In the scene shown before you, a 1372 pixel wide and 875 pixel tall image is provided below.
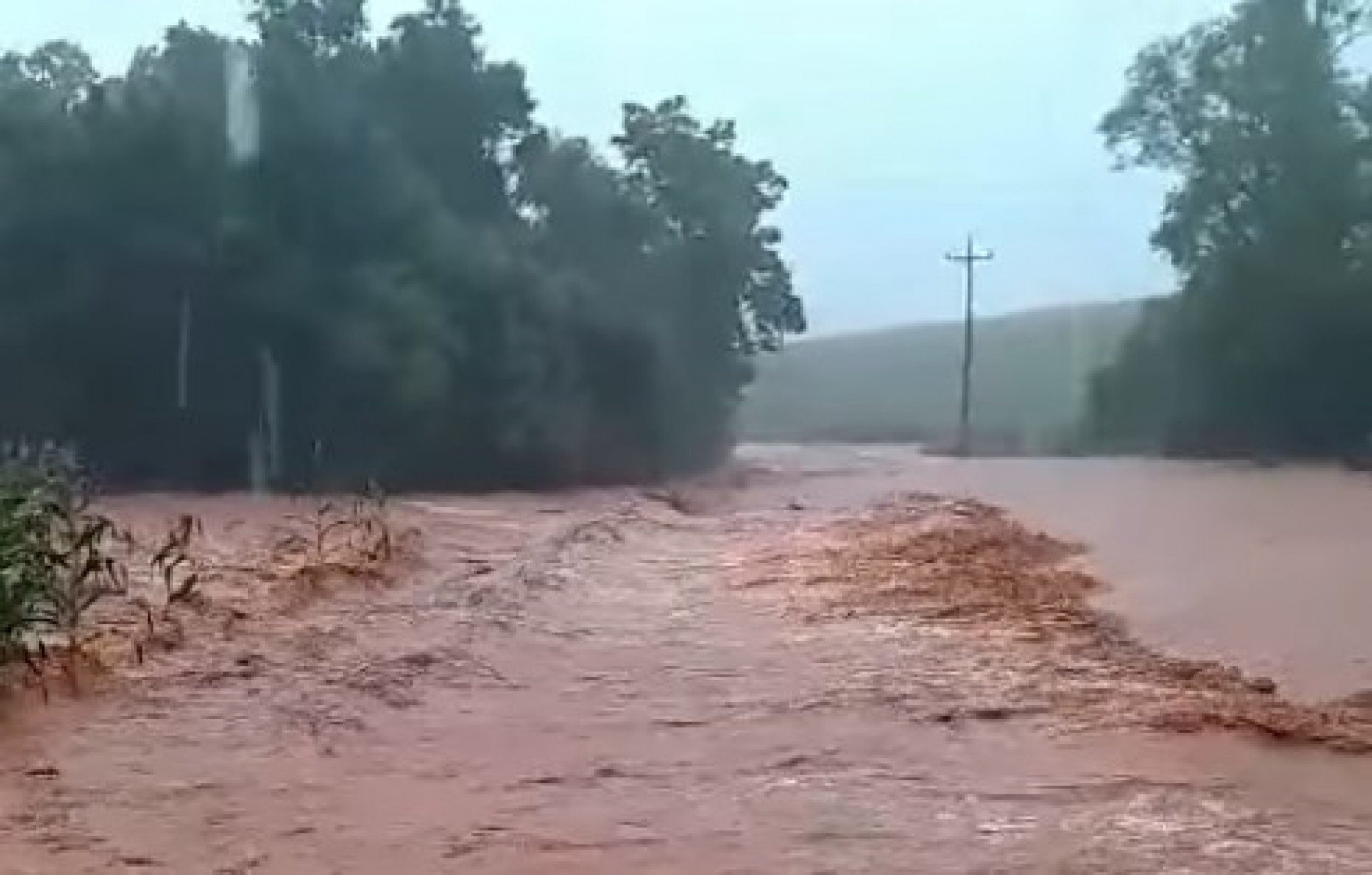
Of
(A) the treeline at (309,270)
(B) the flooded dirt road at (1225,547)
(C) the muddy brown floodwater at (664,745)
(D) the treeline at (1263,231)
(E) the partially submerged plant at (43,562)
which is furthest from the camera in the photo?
(D) the treeline at (1263,231)

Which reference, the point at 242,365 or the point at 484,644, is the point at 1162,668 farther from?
the point at 242,365

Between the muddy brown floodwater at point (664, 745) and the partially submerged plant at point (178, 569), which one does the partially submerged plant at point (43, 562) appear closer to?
the muddy brown floodwater at point (664, 745)

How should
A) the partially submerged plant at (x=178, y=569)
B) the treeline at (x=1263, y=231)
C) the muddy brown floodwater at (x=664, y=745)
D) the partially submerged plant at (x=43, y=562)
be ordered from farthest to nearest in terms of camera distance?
1. the treeline at (x=1263, y=231)
2. the partially submerged plant at (x=178, y=569)
3. the partially submerged plant at (x=43, y=562)
4. the muddy brown floodwater at (x=664, y=745)

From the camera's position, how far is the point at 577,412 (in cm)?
3775

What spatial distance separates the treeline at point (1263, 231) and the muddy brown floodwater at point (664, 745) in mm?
24028

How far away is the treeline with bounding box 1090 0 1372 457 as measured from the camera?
40688mm

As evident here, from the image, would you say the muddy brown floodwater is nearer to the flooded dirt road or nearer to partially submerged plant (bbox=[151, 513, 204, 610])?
the flooded dirt road

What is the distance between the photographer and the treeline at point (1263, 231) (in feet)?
133

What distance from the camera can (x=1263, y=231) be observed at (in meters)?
41.6

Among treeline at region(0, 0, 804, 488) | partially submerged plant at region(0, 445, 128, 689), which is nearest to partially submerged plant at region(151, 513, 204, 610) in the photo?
partially submerged plant at region(0, 445, 128, 689)

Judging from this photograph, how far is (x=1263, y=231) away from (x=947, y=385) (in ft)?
72.5

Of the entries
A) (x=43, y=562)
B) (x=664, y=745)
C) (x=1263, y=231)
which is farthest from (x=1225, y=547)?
(x=1263, y=231)

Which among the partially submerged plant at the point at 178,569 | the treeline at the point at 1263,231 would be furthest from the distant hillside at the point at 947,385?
the partially submerged plant at the point at 178,569

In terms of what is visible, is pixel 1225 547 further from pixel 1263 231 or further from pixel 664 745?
pixel 1263 231
